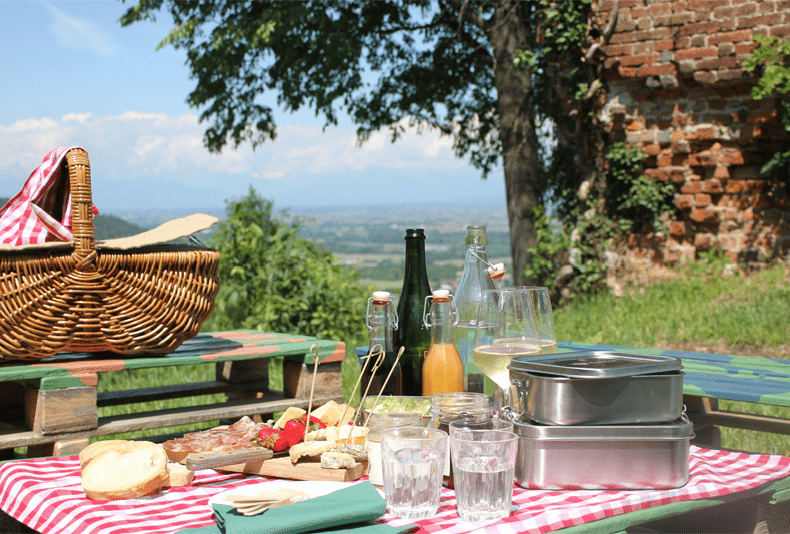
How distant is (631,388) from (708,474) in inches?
13.5

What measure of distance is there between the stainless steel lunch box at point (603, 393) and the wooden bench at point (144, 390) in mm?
575

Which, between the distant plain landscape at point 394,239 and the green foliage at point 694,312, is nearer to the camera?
the distant plain landscape at point 394,239

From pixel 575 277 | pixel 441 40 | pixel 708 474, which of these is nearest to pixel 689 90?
pixel 575 277

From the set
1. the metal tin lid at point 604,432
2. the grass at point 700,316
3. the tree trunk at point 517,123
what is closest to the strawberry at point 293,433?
the metal tin lid at point 604,432

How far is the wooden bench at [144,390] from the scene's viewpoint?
2047 millimetres

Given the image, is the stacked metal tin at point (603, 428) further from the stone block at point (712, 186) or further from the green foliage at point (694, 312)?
the stone block at point (712, 186)

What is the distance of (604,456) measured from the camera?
1.38m

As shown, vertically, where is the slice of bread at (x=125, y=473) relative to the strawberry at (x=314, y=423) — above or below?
below

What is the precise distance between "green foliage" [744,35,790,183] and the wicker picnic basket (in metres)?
5.69

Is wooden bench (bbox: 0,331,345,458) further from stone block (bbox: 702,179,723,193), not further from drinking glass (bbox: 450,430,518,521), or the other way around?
stone block (bbox: 702,179,723,193)

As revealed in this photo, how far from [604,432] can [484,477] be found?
0.30 m

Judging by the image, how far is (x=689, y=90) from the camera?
266 inches

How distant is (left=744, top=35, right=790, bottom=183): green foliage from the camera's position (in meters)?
6.07

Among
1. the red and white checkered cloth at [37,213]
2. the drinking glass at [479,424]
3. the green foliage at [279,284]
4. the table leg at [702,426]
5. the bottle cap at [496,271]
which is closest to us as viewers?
the drinking glass at [479,424]
